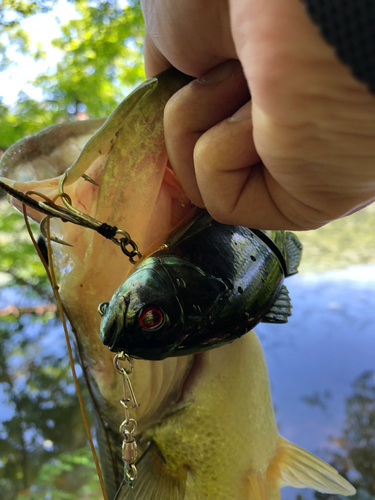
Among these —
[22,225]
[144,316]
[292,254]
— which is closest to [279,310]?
[292,254]

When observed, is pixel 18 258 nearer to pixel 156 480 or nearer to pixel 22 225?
pixel 22 225

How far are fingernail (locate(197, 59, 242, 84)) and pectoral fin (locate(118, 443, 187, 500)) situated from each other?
1.77ft

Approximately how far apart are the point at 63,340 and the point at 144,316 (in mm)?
2224

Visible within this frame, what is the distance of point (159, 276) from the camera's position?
0.35 metres

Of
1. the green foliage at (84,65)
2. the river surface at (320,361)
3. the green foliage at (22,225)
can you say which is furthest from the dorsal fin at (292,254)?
the green foliage at (84,65)

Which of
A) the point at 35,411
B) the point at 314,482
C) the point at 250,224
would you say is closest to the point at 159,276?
the point at 250,224

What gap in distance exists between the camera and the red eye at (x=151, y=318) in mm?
343

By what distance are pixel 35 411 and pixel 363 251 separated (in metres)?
2.39

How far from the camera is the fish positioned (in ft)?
1.33

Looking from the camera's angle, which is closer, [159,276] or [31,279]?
[159,276]

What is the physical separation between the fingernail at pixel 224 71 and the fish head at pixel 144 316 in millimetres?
175

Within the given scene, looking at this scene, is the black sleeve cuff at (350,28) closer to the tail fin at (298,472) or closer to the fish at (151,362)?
the fish at (151,362)

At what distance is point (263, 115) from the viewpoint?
226 mm

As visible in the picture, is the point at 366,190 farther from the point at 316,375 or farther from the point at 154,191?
the point at 316,375
